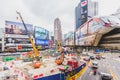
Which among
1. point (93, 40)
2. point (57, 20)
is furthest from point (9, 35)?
point (57, 20)

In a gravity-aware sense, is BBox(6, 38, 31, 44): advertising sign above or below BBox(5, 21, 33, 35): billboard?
below

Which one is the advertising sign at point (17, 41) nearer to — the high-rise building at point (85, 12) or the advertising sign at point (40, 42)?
the advertising sign at point (40, 42)

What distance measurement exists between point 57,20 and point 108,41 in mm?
138890

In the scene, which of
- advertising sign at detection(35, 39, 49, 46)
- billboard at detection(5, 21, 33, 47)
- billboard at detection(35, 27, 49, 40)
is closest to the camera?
billboard at detection(5, 21, 33, 47)

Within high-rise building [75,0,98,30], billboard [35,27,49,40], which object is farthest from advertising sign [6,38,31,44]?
high-rise building [75,0,98,30]

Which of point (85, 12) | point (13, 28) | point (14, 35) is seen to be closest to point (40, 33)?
point (14, 35)

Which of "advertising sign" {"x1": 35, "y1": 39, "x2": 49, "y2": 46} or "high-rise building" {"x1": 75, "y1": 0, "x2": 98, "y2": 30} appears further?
"advertising sign" {"x1": 35, "y1": 39, "x2": 49, "y2": 46}

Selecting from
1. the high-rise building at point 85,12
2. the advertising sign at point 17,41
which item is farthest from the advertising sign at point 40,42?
the high-rise building at point 85,12

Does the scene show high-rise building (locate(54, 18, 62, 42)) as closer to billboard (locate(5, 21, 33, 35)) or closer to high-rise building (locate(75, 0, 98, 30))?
high-rise building (locate(75, 0, 98, 30))

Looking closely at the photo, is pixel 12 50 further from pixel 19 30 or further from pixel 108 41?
pixel 108 41

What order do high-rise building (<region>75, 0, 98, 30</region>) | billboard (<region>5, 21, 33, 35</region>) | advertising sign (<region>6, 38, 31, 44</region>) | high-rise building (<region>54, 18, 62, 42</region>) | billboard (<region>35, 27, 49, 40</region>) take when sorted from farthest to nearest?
high-rise building (<region>54, 18, 62, 42</region>) → billboard (<region>35, 27, 49, 40</region>) → advertising sign (<region>6, 38, 31, 44</region>) → billboard (<region>5, 21, 33, 35</region>) → high-rise building (<region>75, 0, 98, 30</region>)

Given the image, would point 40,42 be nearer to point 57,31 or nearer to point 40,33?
point 40,33

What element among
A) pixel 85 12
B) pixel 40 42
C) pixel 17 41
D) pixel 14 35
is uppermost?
pixel 85 12

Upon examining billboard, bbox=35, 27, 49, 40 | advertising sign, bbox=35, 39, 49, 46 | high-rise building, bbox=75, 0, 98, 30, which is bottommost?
advertising sign, bbox=35, 39, 49, 46
